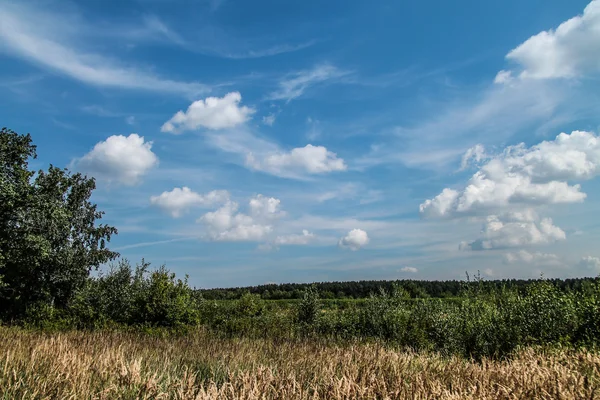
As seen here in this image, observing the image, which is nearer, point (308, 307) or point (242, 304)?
point (308, 307)

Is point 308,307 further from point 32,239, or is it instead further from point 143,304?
point 32,239

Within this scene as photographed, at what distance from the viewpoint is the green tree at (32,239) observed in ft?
82.4

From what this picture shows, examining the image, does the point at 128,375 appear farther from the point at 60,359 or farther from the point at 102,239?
the point at 102,239

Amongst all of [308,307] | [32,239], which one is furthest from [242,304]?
[32,239]

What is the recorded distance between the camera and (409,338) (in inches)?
570

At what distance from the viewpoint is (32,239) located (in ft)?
78.5

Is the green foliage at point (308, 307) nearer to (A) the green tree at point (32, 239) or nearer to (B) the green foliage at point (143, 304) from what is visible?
(B) the green foliage at point (143, 304)

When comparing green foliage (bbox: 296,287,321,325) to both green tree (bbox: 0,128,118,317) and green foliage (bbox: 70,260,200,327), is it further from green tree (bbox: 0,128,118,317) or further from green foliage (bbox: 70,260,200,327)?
green tree (bbox: 0,128,118,317)

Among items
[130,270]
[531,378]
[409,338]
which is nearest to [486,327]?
[409,338]

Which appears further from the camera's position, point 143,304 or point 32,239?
point 32,239

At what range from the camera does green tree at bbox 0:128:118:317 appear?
82.4 ft

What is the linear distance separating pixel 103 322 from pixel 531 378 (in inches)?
725

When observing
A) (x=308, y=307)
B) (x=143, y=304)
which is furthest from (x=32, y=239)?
(x=308, y=307)

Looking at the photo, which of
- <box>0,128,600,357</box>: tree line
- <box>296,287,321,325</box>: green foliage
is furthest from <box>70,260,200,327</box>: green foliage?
<box>296,287,321,325</box>: green foliage
